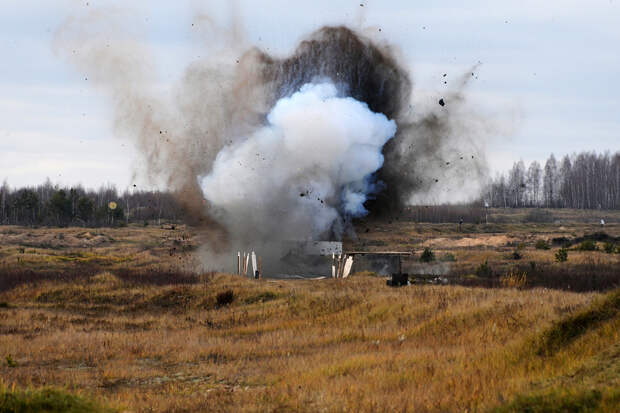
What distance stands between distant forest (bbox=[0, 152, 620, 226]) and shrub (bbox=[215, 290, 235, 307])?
9145 cm

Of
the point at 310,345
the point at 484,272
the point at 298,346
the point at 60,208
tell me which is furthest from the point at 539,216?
the point at 298,346

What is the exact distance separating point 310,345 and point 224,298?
506 inches

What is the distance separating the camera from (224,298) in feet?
107

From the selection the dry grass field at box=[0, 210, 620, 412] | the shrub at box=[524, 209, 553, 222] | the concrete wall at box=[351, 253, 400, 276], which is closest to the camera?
the dry grass field at box=[0, 210, 620, 412]

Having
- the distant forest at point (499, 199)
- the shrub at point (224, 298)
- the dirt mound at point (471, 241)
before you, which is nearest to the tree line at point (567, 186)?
the distant forest at point (499, 199)

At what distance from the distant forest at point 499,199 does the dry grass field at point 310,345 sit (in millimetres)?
83680

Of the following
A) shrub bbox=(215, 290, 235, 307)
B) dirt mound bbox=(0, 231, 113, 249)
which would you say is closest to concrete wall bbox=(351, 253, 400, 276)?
shrub bbox=(215, 290, 235, 307)

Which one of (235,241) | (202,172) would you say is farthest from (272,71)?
(235,241)

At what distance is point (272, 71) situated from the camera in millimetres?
53031

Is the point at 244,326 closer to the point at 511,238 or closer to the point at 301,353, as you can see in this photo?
the point at 301,353

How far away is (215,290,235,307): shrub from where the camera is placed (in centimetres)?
Answer: 3244

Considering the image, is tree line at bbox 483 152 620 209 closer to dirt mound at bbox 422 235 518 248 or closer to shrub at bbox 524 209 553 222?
shrub at bbox 524 209 553 222

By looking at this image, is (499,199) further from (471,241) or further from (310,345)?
(310,345)

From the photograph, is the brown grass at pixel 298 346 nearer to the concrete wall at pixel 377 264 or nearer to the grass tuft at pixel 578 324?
the grass tuft at pixel 578 324
